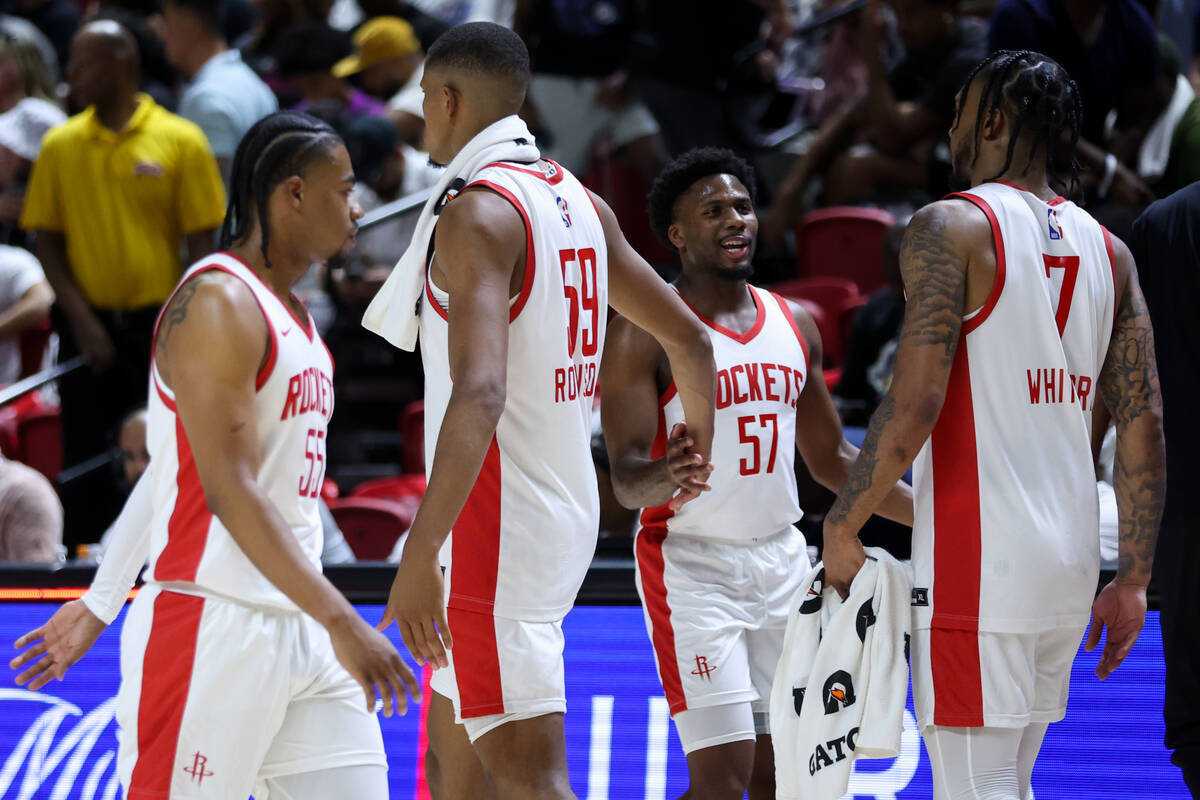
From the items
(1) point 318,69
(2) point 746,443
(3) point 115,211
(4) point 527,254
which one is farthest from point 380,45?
(4) point 527,254

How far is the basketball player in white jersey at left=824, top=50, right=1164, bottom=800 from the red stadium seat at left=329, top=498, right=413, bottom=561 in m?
3.32

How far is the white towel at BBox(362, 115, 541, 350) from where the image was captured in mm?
3266

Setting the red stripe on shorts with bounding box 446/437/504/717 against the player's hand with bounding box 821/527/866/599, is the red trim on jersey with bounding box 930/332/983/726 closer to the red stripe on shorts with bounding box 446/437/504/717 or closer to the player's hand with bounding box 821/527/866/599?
the player's hand with bounding box 821/527/866/599

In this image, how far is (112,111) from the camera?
6.92 m

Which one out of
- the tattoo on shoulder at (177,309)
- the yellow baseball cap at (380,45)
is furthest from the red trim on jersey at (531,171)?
the yellow baseball cap at (380,45)

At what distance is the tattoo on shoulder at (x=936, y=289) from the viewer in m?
3.18

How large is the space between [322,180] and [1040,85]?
1569 millimetres

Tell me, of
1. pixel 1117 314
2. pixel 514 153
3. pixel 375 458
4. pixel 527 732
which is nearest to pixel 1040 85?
pixel 1117 314

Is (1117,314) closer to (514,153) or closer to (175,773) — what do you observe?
(514,153)

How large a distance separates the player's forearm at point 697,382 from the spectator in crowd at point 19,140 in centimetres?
616

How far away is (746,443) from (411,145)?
5554mm

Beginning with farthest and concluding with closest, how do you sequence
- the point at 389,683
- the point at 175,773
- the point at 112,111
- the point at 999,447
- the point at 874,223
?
the point at 874,223
the point at 112,111
the point at 999,447
the point at 175,773
the point at 389,683

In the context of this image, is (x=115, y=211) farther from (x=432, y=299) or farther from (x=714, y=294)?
(x=432, y=299)

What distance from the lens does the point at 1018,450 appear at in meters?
3.22
